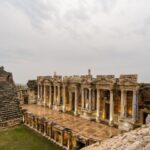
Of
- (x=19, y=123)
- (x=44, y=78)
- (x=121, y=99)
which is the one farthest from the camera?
(x=44, y=78)

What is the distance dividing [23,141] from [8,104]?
1231 cm

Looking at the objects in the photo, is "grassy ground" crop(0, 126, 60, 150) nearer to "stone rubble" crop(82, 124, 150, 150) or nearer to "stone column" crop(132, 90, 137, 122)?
"stone column" crop(132, 90, 137, 122)

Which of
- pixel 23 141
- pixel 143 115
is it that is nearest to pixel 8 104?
pixel 23 141

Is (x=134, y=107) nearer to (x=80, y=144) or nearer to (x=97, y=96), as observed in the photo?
(x=97, y=96)

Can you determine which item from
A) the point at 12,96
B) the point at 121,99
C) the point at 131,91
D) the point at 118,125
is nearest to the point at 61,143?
the point at 118,125

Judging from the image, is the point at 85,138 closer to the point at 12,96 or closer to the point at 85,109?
the point at 85,109

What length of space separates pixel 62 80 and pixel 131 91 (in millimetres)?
14676

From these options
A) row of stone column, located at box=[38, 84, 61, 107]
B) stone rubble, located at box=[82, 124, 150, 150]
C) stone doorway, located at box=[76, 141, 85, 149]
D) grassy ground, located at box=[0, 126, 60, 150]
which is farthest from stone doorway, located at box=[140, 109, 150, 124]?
row of stone column, located at box=[38, 84, 61, 107]

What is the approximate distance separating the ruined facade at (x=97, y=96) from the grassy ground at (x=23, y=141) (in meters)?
7.64

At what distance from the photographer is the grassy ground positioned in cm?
2185

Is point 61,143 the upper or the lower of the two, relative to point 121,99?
lower

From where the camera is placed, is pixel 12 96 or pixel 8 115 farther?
pixel 12 96

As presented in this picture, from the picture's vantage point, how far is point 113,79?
963 inches

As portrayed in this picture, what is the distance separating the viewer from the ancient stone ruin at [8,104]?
31266 mm
